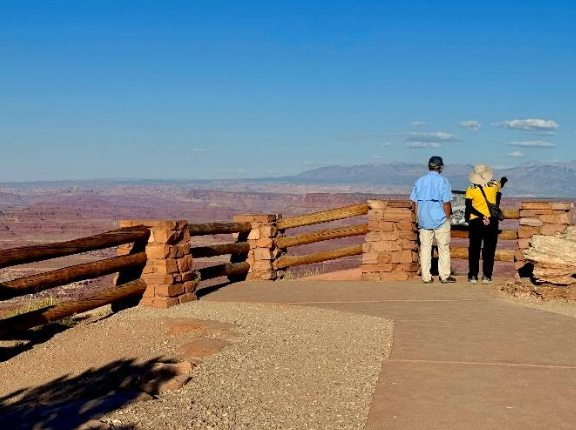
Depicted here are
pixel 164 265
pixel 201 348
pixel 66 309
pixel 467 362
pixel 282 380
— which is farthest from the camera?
pixel 164 265

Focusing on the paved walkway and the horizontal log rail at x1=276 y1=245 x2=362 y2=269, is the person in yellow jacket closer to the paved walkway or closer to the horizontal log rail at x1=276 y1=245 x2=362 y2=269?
the paved walkway

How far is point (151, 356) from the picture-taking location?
7.23 m

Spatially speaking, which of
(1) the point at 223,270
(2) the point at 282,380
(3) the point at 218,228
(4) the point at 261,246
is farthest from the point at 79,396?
(4) the point at 261,246

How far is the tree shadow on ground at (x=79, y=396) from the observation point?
489 cm

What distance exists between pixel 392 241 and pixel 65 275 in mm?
5862

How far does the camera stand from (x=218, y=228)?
12.7 metres

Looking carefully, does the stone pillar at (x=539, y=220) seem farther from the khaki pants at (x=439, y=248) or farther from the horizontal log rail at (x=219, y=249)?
the horizontal log rail at (x=219, y=249)

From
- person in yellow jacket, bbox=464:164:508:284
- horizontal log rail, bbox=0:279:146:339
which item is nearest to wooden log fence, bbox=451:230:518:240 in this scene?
person in yellow jacket, bbox=464:164:508:284

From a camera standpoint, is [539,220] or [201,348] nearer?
[201,348]

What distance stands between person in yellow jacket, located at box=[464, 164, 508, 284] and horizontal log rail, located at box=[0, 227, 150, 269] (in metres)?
5.34

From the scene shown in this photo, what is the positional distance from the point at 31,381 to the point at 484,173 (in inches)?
310

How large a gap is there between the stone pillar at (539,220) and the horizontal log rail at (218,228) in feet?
15.8

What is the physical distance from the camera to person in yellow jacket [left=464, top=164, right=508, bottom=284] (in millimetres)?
12148

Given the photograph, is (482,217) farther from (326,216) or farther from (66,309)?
(66,309)
